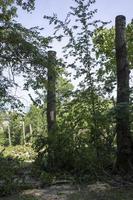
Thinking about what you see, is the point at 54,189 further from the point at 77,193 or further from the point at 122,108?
the point at 122,108

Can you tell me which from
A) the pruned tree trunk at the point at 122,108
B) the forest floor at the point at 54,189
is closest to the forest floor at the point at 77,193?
the forest floor at the point at 54,189

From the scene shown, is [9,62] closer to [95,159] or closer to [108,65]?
[108,65]

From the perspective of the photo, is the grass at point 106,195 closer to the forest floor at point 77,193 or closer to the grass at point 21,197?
the forest floor at point 77,193

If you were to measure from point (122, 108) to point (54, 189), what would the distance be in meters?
2.57

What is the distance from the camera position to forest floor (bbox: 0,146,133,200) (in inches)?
311

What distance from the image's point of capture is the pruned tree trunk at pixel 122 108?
957 cm

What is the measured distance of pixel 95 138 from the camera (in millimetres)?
10391

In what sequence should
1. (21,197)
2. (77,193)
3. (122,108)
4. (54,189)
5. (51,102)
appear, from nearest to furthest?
1. (21,197)
2. (77,193)
3. (54,189)
4. (122,108)
5. (51,102)

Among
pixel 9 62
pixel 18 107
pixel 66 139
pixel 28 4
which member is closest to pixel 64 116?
pixel 66 139

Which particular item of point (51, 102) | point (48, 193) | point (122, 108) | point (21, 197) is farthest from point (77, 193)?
point (51, 102)

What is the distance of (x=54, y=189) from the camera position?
340 inches

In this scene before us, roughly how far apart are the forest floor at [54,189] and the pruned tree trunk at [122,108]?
788mm

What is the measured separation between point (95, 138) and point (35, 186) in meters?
2.35

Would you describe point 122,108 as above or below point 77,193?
above
